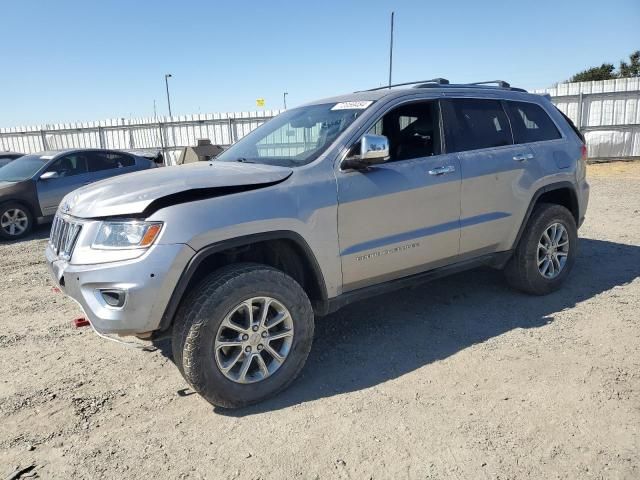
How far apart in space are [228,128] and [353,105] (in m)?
16.6

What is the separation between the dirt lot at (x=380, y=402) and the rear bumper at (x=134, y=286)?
66 cm

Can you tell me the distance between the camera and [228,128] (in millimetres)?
19469

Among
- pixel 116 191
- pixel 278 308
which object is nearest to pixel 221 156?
pixel 116 191

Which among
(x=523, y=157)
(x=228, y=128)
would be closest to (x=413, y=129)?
(x=523, y=157)

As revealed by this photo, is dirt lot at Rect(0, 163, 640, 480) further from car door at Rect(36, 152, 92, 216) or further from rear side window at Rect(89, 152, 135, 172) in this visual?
rear side window at Rect(89, 152, 135, 172)

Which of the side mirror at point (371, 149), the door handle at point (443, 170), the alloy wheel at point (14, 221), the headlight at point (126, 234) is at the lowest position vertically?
the alloy wheel at point (14, 221)

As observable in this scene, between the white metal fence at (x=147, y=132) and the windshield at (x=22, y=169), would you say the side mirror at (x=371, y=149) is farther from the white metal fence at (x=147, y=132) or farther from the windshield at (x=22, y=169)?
the white metal fence at (x=147, y=132)

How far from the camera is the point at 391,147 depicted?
379cm

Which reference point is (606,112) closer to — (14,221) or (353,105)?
(353,105)

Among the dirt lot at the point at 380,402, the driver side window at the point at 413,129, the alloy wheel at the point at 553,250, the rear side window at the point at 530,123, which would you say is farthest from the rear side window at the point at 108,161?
the alloy wheel at the point at 553,250

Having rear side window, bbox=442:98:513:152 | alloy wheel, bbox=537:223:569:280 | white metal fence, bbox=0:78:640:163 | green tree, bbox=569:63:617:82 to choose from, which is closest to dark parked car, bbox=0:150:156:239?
rear side window, bbox=442:98:513:152

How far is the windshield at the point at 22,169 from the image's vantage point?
352 inches

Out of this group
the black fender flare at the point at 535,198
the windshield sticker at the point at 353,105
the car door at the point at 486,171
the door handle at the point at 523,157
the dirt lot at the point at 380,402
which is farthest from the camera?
the black fender flare at the point at 535,198

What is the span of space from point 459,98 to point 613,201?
23.7ft
